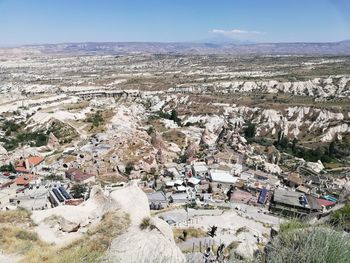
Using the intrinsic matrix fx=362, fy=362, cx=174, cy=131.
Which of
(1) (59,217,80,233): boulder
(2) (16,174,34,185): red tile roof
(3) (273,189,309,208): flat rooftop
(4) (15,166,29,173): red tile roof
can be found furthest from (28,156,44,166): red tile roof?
(1) (59,217,80,233): boulder

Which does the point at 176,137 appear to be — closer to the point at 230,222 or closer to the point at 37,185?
the point at 37,185

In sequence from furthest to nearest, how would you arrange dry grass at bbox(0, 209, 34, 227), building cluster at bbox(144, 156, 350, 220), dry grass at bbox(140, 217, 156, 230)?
building cluster at bbox(144, 156, 350, 220), dry grass at bbox(0, 209, 34, 227), dry grass at bbox(140, 217, 156, 230)

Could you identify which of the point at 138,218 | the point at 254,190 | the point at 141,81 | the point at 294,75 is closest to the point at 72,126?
the point at 254,190

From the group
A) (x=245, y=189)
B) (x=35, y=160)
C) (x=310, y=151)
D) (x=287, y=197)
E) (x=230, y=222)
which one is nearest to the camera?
(x=230, y=222)

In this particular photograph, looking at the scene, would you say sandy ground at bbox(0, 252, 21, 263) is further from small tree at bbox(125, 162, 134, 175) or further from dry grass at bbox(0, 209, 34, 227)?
small tree at bbox(125, 162, 134, 175)

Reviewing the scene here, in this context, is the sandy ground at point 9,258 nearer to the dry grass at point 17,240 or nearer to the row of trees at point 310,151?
the dry grass at point 17,240

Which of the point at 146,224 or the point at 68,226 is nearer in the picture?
the point at 146,224

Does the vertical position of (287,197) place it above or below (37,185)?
below

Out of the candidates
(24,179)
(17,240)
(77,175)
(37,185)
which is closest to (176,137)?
(77,175)

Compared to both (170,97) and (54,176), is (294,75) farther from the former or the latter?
(54,176)

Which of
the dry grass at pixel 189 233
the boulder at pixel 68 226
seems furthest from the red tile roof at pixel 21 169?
the boulder at pixel 68 226


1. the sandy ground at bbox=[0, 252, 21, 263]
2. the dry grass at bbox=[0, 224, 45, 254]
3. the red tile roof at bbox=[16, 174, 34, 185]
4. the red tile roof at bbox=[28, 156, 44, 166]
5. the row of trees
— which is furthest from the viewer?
the row of trees

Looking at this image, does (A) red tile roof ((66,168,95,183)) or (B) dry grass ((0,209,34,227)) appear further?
(A) red tile roof ((66,168,95,183))
